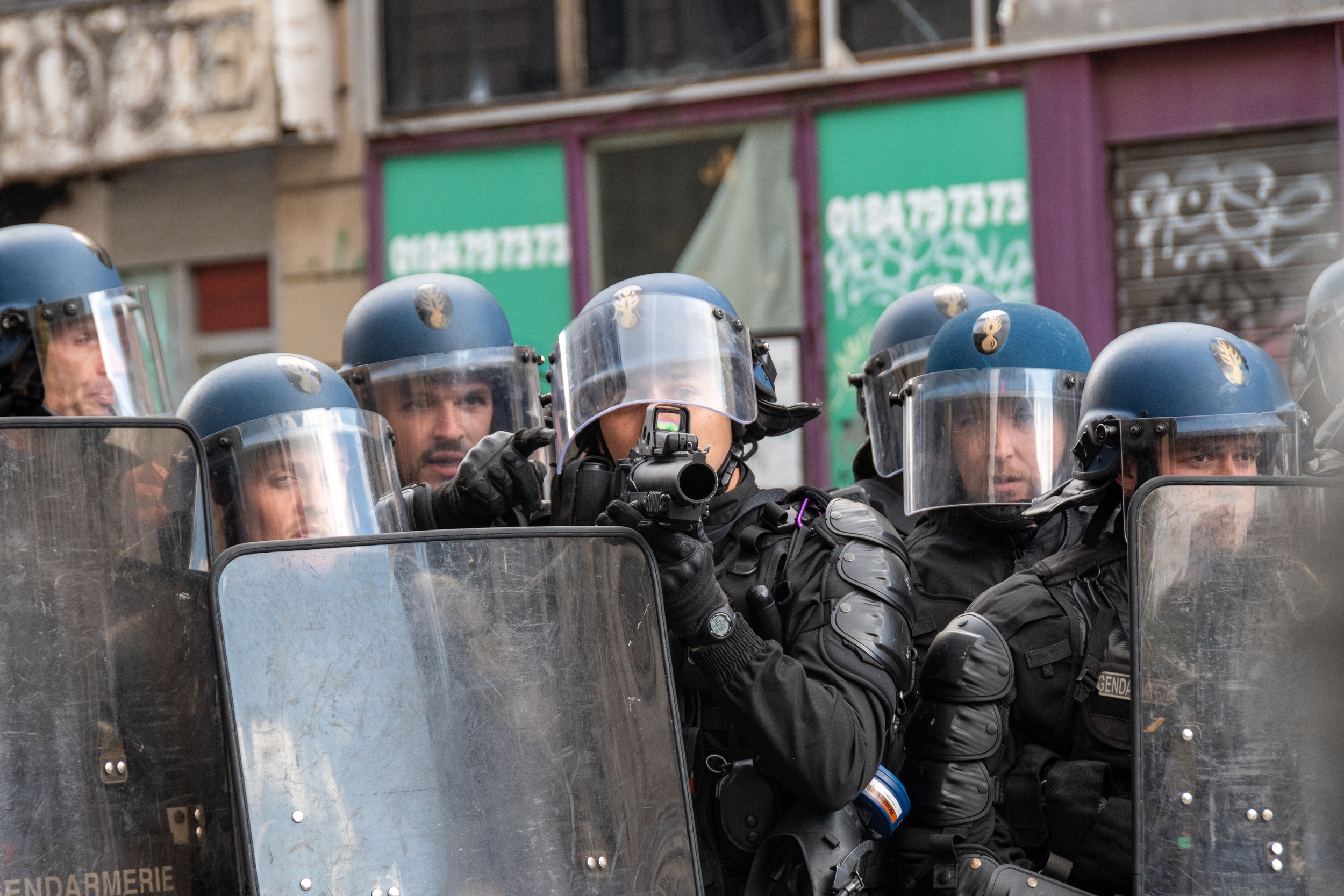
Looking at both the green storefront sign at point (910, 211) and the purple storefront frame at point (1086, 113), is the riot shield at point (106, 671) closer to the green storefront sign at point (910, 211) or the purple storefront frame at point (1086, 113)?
the green storefront sign at point (910, 211)

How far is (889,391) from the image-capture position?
427 centimetres

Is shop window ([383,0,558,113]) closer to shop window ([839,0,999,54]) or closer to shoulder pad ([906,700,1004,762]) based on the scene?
shop window ([839,0,999,54])

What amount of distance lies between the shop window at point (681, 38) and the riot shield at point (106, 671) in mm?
6296

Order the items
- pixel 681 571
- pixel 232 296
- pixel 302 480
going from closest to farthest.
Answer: pixel 681 571 < pixel 302 480 < pixel 232 296

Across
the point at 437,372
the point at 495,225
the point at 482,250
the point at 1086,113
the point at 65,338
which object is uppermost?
the point at 1086,113

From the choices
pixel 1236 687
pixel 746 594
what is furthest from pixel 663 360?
pixel 1236 687

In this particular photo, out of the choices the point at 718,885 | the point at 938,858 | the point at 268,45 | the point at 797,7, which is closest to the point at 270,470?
the point at 718,885

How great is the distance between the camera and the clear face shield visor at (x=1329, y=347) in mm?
3980

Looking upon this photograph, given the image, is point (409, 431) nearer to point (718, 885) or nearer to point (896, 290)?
point (718, 885)

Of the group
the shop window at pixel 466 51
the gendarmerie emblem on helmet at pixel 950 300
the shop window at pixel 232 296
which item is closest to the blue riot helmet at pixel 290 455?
the gendarmerie emblem on helmet at pixel 950 300

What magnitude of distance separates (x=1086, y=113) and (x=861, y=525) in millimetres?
5464

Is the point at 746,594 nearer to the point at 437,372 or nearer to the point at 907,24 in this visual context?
the point at 437,372

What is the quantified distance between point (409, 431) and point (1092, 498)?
1672 mm

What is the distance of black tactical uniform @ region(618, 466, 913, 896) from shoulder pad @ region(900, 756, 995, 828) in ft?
0.38
